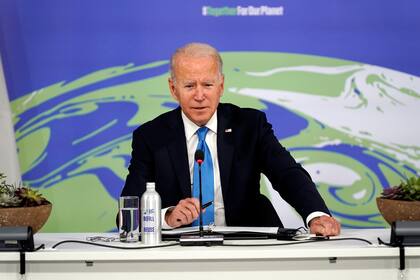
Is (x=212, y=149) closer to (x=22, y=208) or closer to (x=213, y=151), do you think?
(x=213, y=151)

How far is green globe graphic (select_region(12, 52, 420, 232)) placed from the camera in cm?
459

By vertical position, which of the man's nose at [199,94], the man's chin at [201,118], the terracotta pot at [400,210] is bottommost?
the terracotta pot at [400,210]

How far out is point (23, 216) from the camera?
8.59ft

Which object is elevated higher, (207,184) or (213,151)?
(213,151)

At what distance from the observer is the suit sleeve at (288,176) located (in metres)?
2.92

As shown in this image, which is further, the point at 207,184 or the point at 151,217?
the point at 207,184

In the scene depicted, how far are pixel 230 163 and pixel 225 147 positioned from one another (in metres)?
0.08

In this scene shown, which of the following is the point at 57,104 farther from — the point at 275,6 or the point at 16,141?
the point at 275,6

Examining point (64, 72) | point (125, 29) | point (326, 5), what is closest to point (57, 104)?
point (64, 72)

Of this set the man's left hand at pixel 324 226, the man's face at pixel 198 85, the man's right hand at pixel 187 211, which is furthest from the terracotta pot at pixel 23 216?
the man's left hand at pixel 324 226

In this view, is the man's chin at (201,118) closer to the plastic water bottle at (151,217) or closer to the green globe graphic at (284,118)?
the plastic water bottle at (151,217)

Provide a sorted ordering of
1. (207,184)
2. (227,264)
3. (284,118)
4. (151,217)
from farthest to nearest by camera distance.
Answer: (284,118) < (207,184) < (151,217) < (227,264)

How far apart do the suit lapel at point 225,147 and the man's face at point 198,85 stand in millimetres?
103

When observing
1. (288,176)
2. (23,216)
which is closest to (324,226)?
(288,176)
